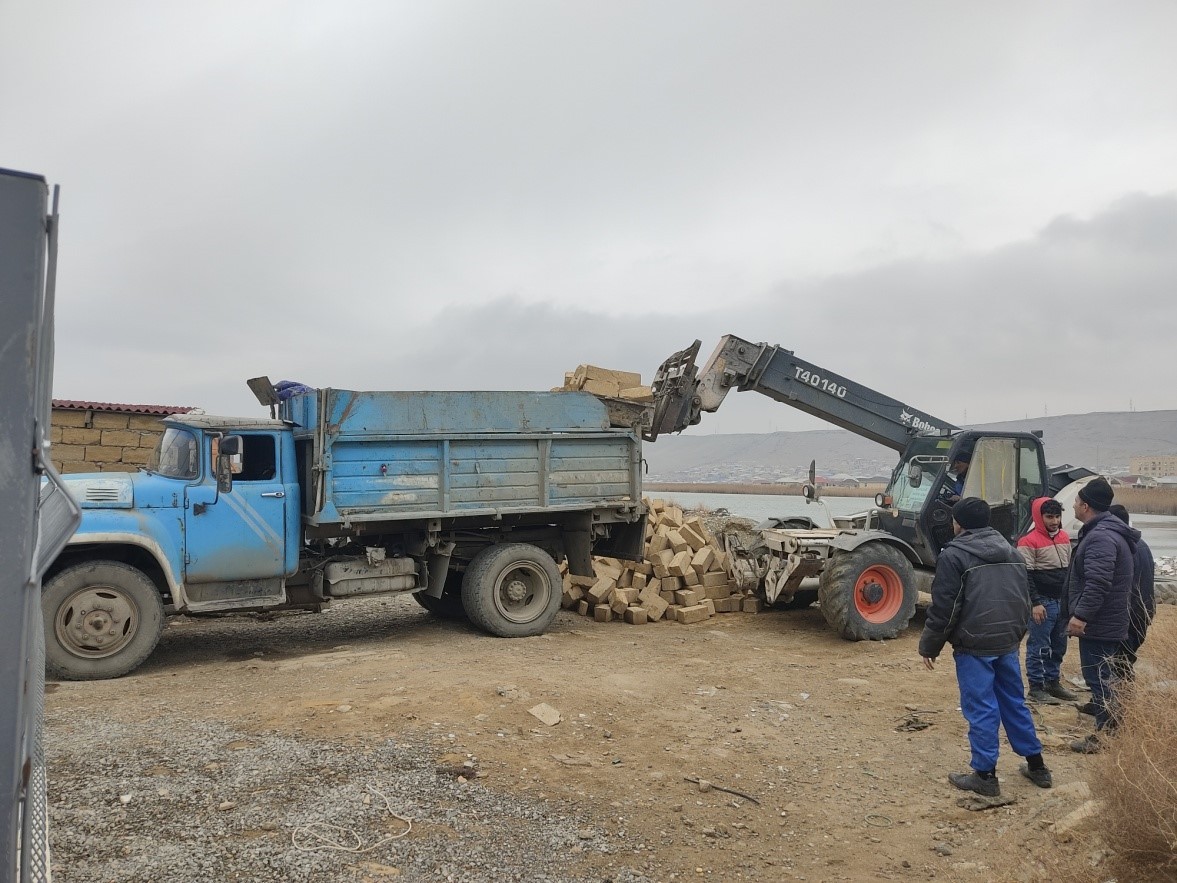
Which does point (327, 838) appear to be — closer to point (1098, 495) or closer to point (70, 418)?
point (1098, 495)

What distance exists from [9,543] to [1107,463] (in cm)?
8838

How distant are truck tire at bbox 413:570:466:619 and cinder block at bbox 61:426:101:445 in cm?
514

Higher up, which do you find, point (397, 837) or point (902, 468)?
point (902, 468)

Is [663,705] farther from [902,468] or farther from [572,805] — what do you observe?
[902,468]

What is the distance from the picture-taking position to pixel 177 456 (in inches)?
303

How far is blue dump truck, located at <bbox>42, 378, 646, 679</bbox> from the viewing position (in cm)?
712

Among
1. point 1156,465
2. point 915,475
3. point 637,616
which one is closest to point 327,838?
point 637,616

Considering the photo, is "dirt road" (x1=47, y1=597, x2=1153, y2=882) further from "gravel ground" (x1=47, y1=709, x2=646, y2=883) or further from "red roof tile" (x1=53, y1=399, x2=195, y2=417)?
"red roof tile" (x1=53, y1=399, x2=195, y2=417)

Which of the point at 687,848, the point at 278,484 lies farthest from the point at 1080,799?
the point at 278,484

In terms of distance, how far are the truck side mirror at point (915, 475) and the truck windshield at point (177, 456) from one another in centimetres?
749

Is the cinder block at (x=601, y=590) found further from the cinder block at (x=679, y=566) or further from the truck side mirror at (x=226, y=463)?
the truck side mirror at (x=226, y=463)

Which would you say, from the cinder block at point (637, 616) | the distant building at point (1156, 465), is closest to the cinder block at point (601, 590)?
the cinder block at point (637, 616)

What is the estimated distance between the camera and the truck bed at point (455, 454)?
7.96 meters

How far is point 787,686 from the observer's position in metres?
6.98
